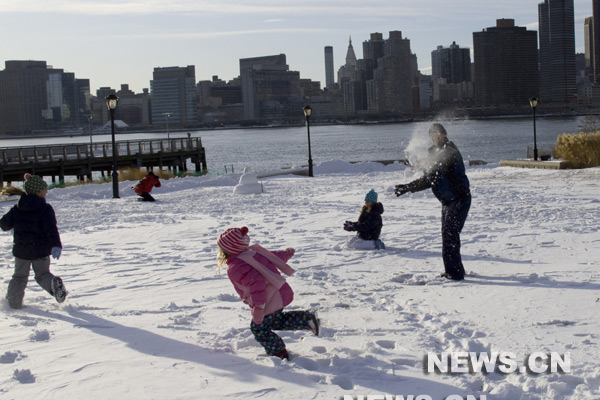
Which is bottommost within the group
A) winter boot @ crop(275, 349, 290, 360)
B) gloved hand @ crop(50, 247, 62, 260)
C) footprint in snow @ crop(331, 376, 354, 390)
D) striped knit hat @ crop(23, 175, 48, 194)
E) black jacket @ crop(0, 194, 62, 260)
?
footprint in snow @ crop(331, 376, 354, 390)

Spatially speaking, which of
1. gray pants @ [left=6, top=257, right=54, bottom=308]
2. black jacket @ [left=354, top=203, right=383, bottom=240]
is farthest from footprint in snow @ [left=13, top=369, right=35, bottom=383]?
black jacket @ [left=354, top=203, right=383, bottom=240]

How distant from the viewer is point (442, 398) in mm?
4273

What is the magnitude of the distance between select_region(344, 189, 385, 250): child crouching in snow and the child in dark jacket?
12.5 ft

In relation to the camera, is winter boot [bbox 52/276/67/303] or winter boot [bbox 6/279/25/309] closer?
winter boot [bbox 52/276/67/303]

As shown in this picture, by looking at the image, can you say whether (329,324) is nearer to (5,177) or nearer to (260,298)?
(260,298)

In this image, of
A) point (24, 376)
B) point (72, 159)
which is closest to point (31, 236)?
point (24, 376)

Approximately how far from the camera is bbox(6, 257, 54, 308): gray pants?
274 inches

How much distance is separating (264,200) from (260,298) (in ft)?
40.9

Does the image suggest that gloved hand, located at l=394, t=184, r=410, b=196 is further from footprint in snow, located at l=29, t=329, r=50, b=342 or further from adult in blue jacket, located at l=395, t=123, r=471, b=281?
footprint in snow, located at l=29, t=329, r=50, b=342

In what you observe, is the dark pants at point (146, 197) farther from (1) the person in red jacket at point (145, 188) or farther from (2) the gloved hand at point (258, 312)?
(2) the gloved hand at point (258, 312)

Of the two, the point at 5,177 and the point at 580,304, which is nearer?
the point at 580,304

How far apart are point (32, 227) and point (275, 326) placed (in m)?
2.92

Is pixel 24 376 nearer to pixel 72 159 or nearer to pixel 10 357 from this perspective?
pixel 10 357

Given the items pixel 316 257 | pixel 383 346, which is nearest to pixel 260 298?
pixel 383 346
